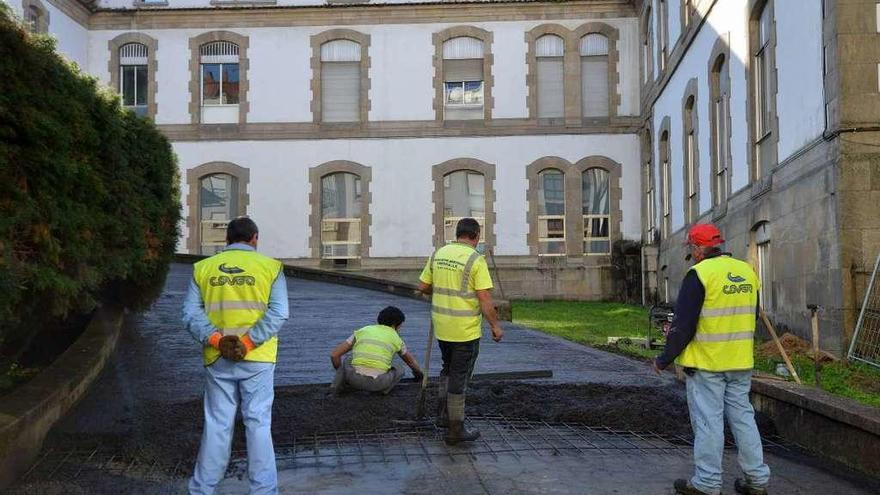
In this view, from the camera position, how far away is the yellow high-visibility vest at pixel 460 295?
23.8 feet

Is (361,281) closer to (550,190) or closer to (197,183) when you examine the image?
(550,190)

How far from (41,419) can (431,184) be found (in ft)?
77.3

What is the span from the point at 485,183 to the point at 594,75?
4.95 m

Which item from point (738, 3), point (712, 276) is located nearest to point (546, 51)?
point (738, 3)

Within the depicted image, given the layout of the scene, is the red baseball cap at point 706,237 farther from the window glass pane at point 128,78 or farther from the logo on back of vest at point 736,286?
the window glass pane at point 128,78

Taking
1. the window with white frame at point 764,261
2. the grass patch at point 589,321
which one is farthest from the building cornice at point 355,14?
the window with white frame at point 764,261

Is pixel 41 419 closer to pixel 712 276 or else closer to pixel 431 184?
pixel 712 276

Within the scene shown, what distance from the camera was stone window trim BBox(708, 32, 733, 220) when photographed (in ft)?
59.1

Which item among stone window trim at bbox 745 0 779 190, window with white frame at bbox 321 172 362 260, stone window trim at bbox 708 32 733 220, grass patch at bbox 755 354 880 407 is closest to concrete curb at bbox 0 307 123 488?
grass patch at bbox 755 354 880 407

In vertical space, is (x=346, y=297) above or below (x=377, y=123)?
below

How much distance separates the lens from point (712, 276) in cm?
589

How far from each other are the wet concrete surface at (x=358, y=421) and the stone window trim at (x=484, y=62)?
17.7m

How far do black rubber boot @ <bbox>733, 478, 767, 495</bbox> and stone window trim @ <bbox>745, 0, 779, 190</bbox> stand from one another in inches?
384

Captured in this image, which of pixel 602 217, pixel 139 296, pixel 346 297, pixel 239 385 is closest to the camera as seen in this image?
pixel 239 385
